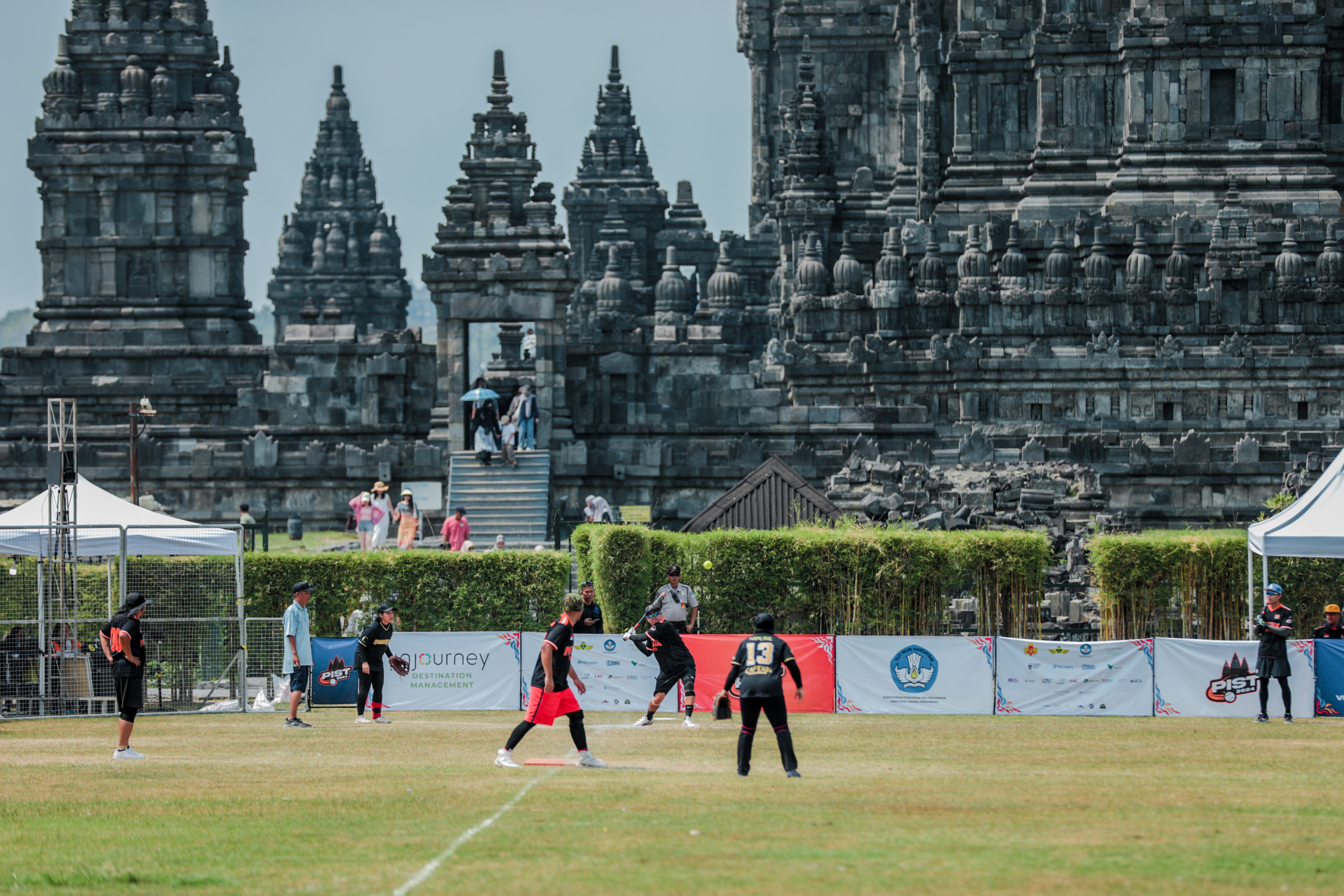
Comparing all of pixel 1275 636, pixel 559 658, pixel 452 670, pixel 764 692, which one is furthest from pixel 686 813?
pixel 452 670

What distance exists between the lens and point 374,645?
2658 centimetres

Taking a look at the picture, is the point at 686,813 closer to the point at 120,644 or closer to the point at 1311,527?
the point at 120,644

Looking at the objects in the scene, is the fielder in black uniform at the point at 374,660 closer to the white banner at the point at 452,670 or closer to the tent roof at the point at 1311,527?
the white banner at the point at 452,670

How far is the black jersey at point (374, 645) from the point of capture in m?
26.5

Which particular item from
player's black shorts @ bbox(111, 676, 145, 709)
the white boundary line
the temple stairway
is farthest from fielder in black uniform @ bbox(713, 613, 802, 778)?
the temple stairway

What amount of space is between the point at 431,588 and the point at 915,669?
8222 mm

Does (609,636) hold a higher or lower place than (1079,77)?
lower

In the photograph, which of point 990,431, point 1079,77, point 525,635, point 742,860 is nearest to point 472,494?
point 990,431

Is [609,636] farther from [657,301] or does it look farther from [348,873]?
[657,301]

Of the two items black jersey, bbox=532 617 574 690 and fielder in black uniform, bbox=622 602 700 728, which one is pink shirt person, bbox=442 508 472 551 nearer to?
fielder in black uniform, bbox=622 602 700 728

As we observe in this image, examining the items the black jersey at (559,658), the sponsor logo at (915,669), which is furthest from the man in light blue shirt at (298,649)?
the sponsor logo at (915,669)

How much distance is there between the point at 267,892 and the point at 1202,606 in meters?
19.1

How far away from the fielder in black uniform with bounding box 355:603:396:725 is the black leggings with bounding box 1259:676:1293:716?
1003 centimetres

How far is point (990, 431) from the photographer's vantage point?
164 feet
